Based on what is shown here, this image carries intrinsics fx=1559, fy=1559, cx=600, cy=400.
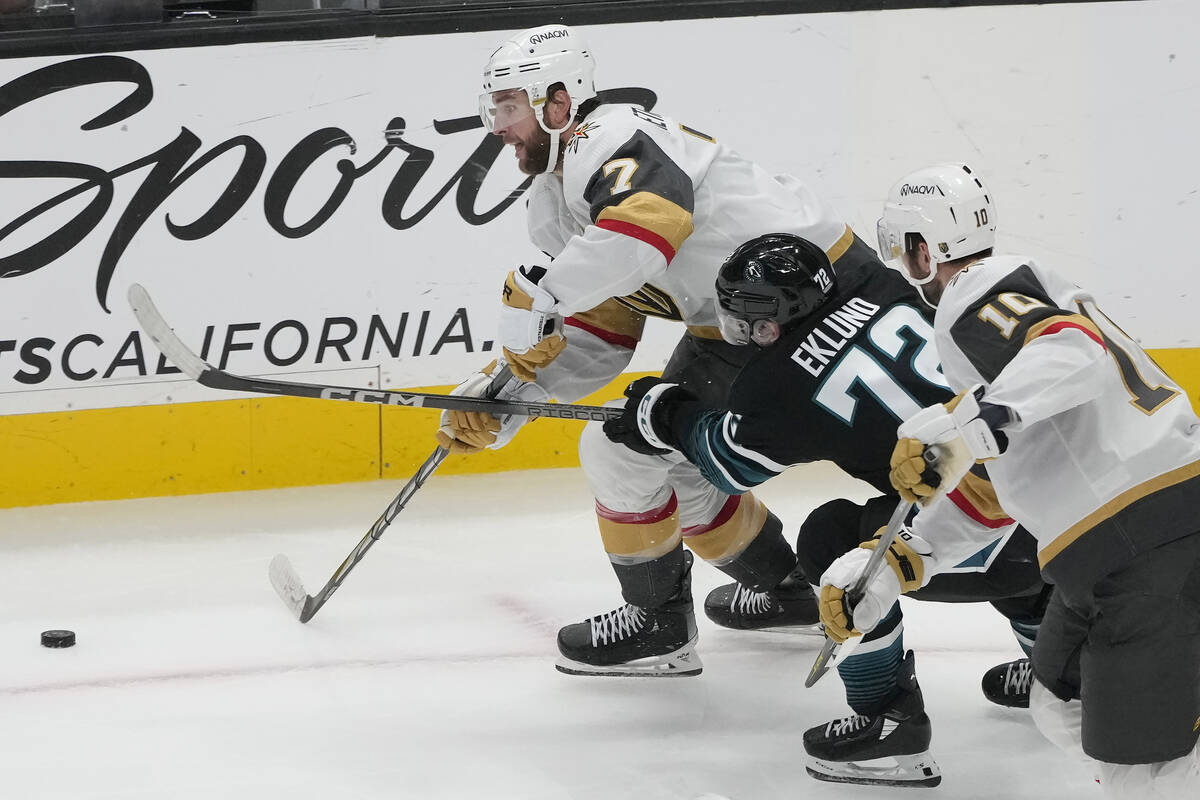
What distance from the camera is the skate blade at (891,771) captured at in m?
2.64

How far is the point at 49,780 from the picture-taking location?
104 inches

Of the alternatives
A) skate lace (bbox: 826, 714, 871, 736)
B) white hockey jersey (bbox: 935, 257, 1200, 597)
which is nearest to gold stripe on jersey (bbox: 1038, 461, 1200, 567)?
white hockey jersey (bbox: 935, 257, 1200, 597)

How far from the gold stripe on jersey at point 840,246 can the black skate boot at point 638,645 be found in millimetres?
764

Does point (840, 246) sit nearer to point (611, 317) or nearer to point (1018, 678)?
point (611, 317)

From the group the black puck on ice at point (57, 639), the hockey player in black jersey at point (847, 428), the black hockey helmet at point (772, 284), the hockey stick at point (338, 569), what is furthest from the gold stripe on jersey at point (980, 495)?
the black puck on ice at point (57, 639)

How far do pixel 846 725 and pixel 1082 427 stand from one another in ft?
2.67

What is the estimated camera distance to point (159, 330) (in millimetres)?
2859

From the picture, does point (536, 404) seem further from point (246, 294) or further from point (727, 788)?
point (246, 294)

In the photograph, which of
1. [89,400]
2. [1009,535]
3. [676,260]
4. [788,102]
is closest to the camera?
[1009,535]

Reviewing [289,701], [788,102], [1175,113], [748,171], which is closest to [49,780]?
[289,701]

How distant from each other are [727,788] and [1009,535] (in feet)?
2.10

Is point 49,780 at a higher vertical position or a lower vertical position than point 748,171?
lower

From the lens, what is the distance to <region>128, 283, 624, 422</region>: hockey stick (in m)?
2.85

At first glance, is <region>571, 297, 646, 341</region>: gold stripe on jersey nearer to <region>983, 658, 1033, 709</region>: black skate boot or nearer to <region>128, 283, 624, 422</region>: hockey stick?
<region>128, 283, 624, 422</region>: hockey stick
